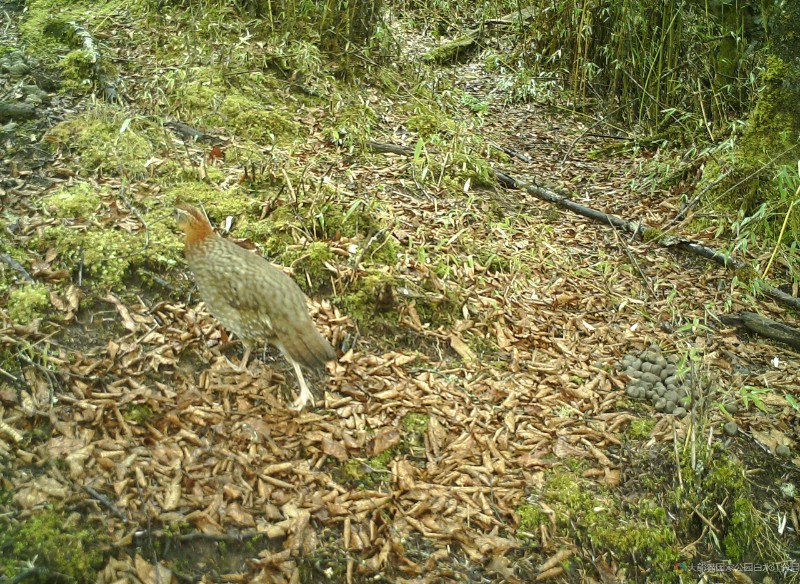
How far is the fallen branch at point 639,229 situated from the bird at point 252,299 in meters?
2.70

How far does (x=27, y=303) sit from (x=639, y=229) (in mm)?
4924

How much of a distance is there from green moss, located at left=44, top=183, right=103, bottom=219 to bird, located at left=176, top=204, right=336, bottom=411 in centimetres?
90

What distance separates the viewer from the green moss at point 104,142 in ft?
15.6

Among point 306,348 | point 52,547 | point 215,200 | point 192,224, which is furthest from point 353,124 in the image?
point 52,547

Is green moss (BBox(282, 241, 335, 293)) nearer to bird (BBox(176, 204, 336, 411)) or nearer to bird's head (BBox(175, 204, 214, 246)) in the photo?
bird (BBox(176, 204, 336, 411))

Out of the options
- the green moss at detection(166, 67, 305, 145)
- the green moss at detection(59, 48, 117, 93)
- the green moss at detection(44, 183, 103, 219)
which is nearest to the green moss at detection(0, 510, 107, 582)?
the green moss at detection(44, 183, 103, 219)

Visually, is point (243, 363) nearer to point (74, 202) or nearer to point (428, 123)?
point (74, 202)

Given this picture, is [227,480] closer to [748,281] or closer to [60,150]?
[60,150]

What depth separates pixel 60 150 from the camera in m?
4.77

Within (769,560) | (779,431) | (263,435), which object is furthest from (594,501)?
(263,435)

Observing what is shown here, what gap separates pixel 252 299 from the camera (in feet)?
11.6

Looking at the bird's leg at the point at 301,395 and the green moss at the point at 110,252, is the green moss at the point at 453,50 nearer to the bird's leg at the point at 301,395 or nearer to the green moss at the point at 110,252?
the green moss at the point at 110,252

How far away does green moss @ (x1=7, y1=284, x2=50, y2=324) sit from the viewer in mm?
3535

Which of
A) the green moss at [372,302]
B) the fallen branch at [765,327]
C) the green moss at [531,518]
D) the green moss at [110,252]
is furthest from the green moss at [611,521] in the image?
the green moss at [110,252]
